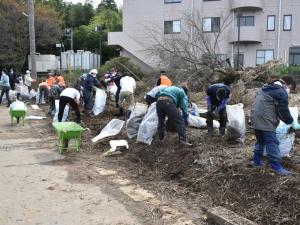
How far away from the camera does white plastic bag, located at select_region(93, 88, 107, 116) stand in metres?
15.3

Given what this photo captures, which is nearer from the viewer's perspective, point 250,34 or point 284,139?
point 284,139

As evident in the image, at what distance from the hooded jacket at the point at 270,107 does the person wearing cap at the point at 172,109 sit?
2.28 meters

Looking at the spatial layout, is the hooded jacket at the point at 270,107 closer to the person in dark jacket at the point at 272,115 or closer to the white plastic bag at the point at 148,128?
the person in dark jacket at the point at 272,115

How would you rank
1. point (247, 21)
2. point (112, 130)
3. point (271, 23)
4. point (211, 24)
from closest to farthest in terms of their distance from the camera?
point (112, 130)
point (271, 23)
point (247, 21)
point (211, 24)

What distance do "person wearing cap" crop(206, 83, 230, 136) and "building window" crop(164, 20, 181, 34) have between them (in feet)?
104

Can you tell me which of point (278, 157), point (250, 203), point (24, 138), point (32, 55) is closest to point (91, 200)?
point (250, 203)

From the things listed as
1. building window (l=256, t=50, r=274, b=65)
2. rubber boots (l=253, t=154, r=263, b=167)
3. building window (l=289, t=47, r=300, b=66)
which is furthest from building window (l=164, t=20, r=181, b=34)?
rubber boots (l=253, t=154, r=263, b=167)

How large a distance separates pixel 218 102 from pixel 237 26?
99.7ft

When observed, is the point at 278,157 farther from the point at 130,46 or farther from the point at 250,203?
the point at 130,46

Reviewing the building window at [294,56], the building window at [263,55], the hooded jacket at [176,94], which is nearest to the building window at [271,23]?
the building window at [263,55]

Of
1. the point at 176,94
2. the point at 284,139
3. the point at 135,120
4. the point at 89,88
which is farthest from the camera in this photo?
the point at 89,88

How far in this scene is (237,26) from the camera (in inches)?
1517

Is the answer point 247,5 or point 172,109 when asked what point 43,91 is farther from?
point 247,5

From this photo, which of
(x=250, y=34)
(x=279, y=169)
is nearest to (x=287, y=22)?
(x=250, y=34)
